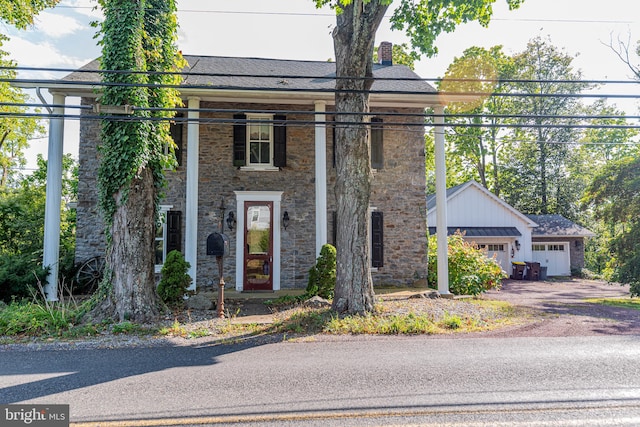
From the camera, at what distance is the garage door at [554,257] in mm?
23031

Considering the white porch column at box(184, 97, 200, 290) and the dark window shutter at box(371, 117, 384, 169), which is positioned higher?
the dark window shutter at box(371, 117, 384, 169)

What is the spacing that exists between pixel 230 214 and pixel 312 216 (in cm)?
250

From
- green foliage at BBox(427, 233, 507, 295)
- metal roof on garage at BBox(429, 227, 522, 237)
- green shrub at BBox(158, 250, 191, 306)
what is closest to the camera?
green shrub at BBox(158, 250, 191, 306)

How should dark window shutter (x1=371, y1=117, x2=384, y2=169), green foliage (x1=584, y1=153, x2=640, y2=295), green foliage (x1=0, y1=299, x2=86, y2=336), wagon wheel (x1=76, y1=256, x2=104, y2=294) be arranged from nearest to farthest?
green foliage (x1=0, y1=299, x2=86, y2=336)
wagon wheel (x1=76, y1=256, x2=104, y2=294)
dark window shutter (x1=371, y1=117, x2=384, y2=169)
green foliage (x1=584, y1=153, x2=640, y2=295)

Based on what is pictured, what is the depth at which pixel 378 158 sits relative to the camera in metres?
12.6

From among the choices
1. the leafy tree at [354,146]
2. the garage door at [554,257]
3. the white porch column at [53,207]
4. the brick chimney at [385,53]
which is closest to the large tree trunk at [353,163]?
the leafy tree at [354,146]

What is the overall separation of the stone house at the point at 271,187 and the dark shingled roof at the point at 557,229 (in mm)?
14080

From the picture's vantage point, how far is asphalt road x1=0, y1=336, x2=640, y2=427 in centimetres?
376

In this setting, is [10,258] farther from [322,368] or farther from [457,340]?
[457,340]

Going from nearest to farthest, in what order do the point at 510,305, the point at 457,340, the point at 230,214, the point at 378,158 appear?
the point at 457,340, the point at 510,305, the point at 230,214, the point at 378,158

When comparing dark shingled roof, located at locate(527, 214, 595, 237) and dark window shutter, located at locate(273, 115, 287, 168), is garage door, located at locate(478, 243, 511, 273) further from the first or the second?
dark window shutter, located at locate(273, 115, 287, 168)

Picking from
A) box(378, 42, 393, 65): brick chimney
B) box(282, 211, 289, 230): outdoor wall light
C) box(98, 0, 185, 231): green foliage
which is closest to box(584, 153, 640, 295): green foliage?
box(378, 42, 393, 65): brick chimney

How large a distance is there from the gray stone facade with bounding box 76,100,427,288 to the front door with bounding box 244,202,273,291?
0.43m

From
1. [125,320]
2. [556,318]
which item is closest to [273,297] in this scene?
[125,320]
